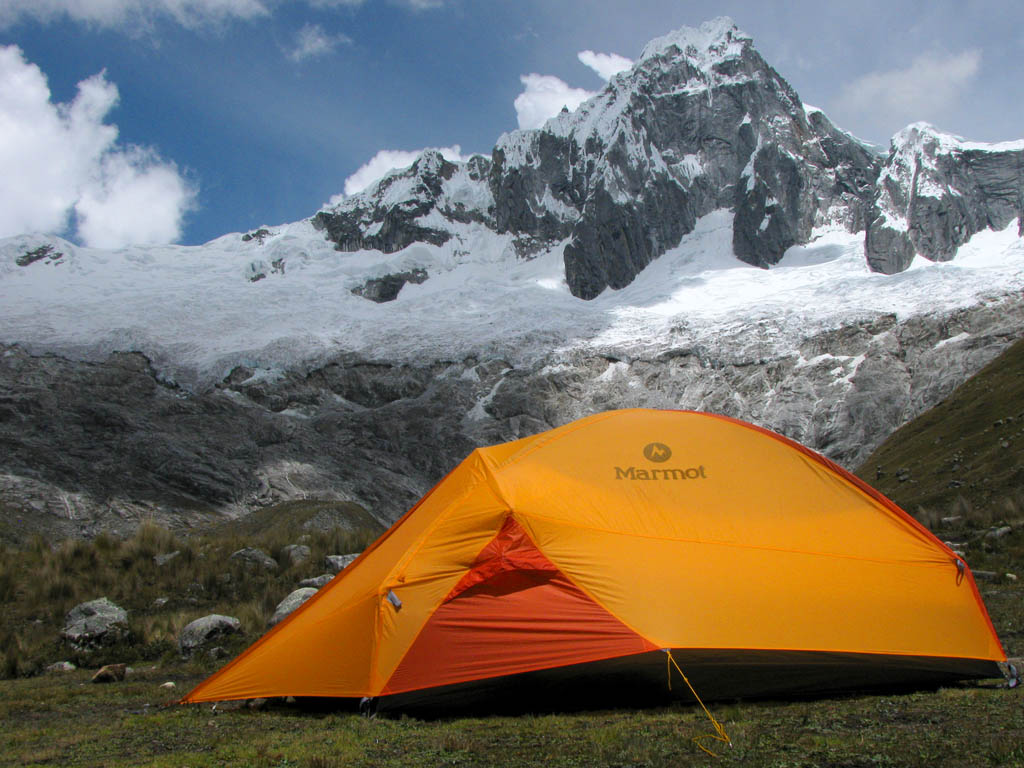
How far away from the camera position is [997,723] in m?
4.92

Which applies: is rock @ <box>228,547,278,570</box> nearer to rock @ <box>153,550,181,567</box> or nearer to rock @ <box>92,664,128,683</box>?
rock @ <box>153,550,181,567</box>

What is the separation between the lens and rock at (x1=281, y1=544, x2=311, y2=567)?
14820 mm

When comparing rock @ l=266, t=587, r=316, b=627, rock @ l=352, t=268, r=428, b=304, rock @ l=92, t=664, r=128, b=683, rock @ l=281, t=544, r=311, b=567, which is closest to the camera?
rock @ l=92, t=664, r=128, b=683

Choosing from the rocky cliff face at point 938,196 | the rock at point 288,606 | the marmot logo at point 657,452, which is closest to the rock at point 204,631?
the rock at point 288,606

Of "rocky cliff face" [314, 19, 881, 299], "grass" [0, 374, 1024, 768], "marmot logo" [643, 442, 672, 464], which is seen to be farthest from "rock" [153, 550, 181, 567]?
"rocky cliff face" [314, 19, 881, 299]

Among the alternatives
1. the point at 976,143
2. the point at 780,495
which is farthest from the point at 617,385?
the point at 976,143

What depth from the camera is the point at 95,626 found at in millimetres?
10273

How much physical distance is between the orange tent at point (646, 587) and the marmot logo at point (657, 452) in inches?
1.1

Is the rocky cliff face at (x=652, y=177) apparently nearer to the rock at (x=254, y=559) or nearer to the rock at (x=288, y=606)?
the rock at (x=254, y=559)

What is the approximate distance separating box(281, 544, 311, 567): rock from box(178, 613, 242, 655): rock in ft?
13.8

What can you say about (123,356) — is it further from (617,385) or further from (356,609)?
(356,609)

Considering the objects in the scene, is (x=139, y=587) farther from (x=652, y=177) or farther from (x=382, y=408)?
(x=652, y=177)

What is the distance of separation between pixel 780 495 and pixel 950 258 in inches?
3518

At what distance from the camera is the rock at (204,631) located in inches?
396
